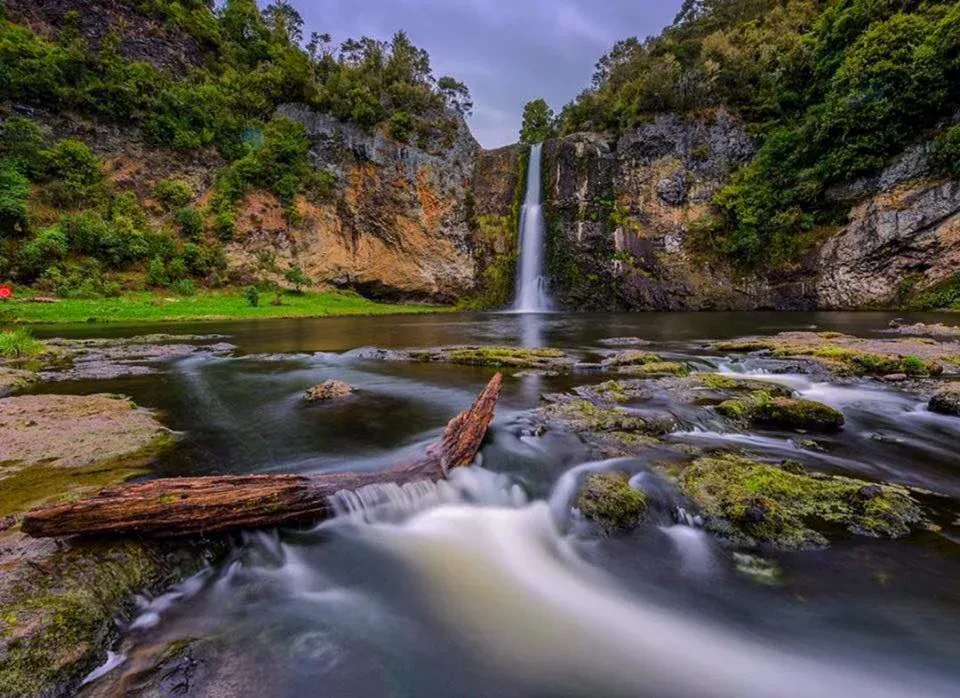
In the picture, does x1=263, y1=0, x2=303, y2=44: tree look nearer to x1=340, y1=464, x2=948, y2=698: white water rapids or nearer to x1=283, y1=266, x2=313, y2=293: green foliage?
x1=283, y1=266, x2=313, y2=293: green foliage

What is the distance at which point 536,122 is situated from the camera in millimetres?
56000

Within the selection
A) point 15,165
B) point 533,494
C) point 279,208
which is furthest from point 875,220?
point 15,165

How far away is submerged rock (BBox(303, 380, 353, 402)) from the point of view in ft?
27.2

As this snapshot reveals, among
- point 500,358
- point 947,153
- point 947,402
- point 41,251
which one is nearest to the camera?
point 947,402

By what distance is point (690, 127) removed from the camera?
128 feet

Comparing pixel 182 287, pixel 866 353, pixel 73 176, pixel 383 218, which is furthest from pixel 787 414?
pixel 73 176

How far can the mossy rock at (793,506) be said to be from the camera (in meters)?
3.74

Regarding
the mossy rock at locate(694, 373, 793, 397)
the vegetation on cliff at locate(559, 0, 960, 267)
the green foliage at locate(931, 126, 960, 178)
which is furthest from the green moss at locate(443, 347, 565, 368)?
the green foliage at locate(931, 126, 960, 178)

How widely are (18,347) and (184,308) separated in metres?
16.3

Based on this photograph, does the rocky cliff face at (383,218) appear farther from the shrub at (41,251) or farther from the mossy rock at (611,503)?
the mossy rock at (611,503)

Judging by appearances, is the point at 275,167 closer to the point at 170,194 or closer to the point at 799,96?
the point at 170,194

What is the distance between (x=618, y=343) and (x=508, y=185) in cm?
3436

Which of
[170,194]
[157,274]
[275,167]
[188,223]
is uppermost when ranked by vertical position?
[275,167]

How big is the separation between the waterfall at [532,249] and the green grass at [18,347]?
32916 mm
